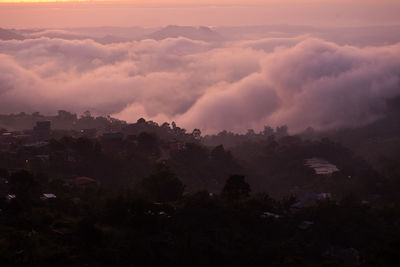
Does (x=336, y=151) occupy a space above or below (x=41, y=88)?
below

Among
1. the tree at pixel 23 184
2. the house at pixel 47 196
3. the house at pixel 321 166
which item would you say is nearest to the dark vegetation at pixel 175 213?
the tree at pixel 23 184

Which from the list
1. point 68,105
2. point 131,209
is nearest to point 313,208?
point 131,209

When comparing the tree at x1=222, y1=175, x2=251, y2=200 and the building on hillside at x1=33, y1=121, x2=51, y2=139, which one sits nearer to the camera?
the tree at x1=222, y1=175, x2=251, y2=200

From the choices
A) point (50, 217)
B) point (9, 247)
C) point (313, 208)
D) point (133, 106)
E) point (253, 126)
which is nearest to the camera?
point (9, 247)

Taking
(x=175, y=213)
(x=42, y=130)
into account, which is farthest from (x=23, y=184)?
(x=42, y=130)

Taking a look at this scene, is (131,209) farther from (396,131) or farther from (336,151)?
(396,131)

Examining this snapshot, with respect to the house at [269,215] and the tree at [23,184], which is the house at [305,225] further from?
the tree at [23,184]

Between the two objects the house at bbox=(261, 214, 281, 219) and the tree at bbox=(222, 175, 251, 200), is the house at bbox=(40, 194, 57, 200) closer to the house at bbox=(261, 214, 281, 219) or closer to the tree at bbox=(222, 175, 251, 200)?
the tree at bbox=(222, 175, 251, 200)

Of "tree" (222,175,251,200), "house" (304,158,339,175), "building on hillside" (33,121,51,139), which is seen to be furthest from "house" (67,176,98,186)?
"house" (304,158,339,175)

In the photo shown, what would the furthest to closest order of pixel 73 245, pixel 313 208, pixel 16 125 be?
1. pixel 16 125
2. pixel 313 208
3. pixel 73 245
